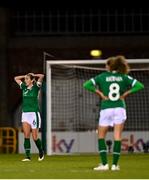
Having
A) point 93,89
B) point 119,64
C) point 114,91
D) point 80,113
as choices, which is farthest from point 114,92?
point 80,113

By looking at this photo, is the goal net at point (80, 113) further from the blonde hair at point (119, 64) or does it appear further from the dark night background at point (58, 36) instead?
the blonde hair at point (119, 64)

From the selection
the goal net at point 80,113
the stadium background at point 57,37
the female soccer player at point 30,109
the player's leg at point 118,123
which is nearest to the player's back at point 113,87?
the player's leg at point 118,123

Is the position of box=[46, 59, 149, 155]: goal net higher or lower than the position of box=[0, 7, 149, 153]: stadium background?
lower

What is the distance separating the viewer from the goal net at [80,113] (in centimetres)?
2348

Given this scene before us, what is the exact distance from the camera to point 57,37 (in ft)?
101

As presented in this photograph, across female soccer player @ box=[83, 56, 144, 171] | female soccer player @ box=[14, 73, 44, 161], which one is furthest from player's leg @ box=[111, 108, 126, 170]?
female soccer player @ box=[14, 73, 44, 161]

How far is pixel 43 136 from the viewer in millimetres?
21031

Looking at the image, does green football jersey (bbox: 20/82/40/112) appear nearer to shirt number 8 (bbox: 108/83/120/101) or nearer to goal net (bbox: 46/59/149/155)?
shirt number 8 (bbox: 108/83/120/101)

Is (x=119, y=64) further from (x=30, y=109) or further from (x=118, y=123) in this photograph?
(x=30, y=109)

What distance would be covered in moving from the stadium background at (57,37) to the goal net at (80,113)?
221 inches

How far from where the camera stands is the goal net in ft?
77.0

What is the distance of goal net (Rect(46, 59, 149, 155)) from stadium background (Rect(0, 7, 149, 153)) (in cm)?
562

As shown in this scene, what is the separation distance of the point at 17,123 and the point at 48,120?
1043 centimetres

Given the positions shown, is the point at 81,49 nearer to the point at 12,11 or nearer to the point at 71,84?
the point at 12,11
